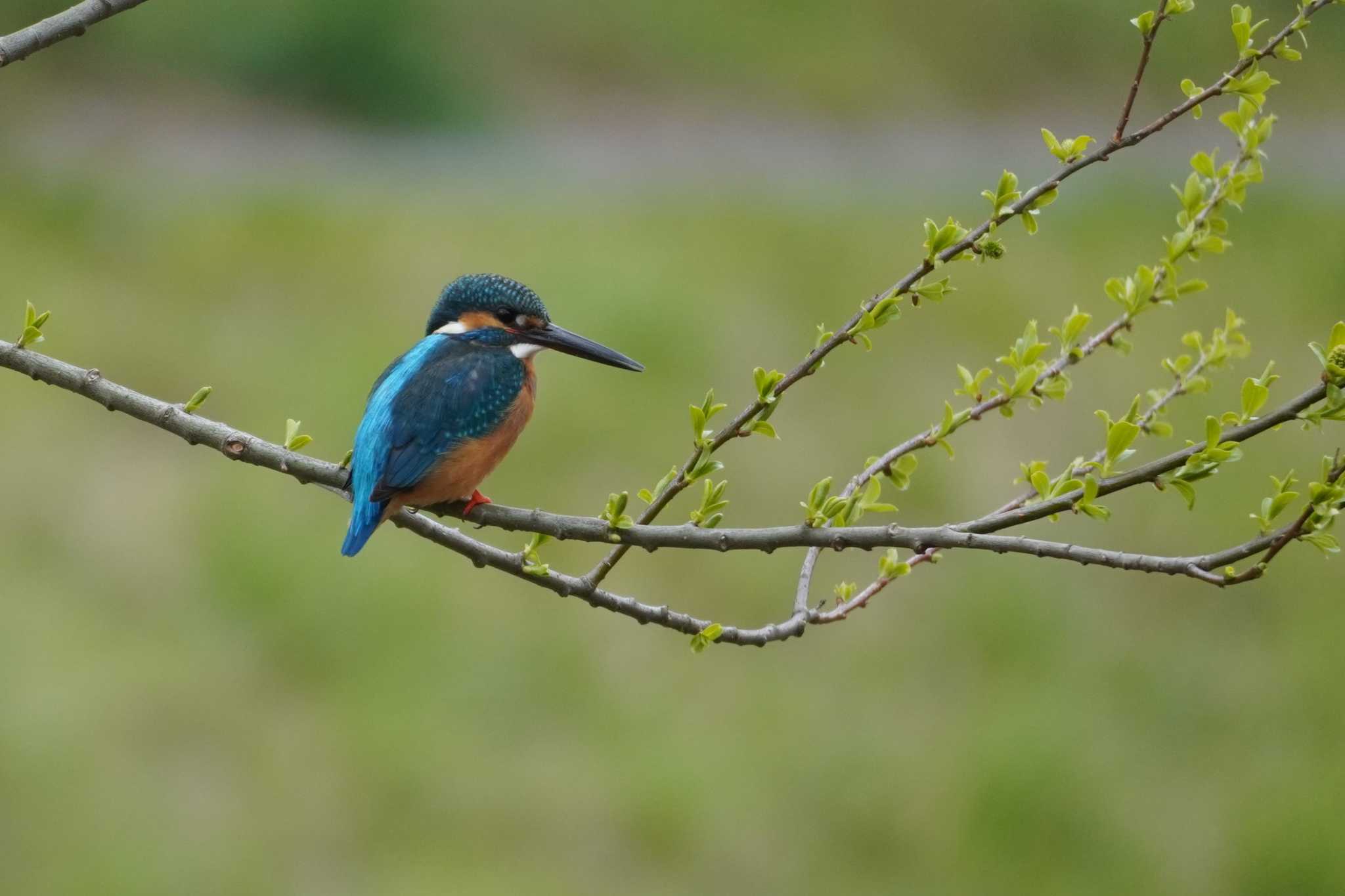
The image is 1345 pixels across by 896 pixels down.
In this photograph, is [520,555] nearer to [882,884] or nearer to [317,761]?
[317,761]

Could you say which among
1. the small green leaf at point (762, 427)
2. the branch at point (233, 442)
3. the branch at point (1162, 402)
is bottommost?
the branch at point (233, 442)

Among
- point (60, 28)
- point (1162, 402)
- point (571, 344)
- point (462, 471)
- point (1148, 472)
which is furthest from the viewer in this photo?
point (571, 344)

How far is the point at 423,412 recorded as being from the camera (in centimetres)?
240

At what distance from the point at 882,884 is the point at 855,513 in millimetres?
3489

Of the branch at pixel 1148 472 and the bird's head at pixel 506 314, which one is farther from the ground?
the bird's head at pixel 506 314

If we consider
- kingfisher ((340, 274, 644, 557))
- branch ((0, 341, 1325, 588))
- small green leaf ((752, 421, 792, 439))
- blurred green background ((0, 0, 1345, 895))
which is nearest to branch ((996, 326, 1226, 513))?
branch ((0, 341, 1325, 588))

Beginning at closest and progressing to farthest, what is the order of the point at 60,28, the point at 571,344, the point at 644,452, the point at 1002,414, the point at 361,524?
the point at 60,28 → the point at 1002,414 → the point at 361,524 → the point at 571,344 → the point at 644,452

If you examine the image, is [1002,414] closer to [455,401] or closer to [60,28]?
[455,401]

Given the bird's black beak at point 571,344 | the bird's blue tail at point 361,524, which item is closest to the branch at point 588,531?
the bird's blue tail at point 361,524

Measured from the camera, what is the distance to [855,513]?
171cm

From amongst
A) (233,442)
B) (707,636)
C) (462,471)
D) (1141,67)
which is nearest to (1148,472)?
(1141,67)

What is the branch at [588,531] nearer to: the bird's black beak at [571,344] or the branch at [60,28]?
the branch at [60,28]

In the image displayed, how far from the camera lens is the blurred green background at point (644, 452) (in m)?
4.81

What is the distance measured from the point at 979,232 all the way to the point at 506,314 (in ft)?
3.83
